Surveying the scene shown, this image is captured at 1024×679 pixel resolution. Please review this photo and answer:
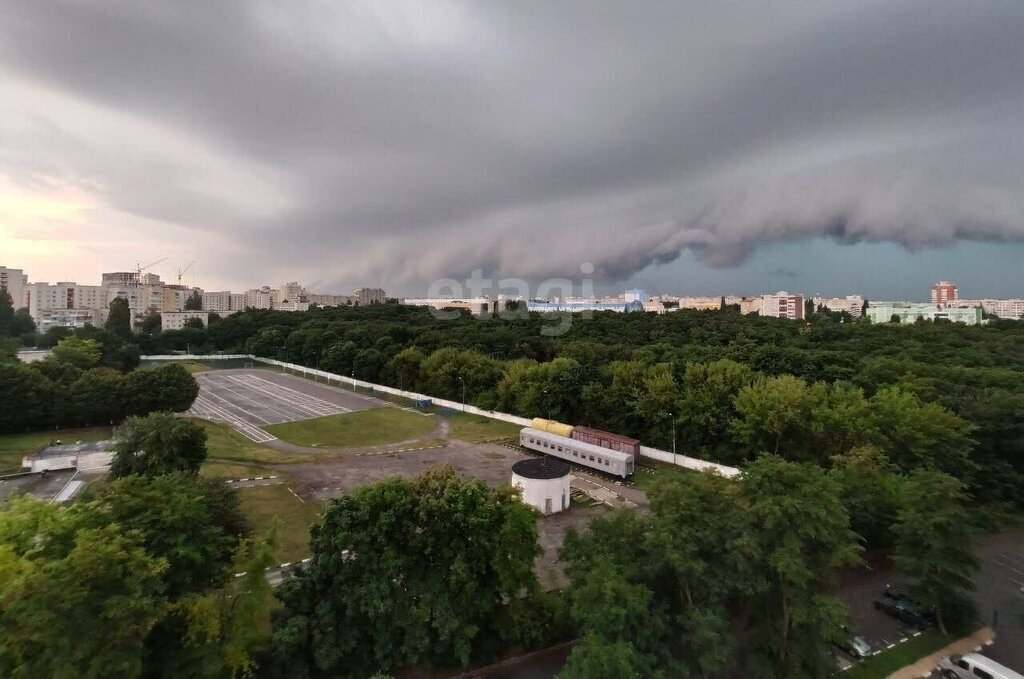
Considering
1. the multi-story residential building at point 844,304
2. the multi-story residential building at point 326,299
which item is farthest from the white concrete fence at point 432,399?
the multi-story residential building at point 844,304

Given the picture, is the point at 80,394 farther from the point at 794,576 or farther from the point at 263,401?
the point at 794,576

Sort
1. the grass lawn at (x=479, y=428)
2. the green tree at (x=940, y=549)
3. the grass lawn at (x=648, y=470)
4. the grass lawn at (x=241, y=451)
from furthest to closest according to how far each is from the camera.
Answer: the grass lawn at (x=479, y=428), the grass lawn at (x=241, y=451), the grass lawn at (x=648, y=470), the green tree at (x=940, y=549)

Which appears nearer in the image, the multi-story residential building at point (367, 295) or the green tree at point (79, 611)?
the green tree at point (79, 611)

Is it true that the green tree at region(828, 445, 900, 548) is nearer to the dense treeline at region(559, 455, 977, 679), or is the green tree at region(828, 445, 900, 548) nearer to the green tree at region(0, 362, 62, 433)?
the dense treeline at region(559, 455, 977, 679)

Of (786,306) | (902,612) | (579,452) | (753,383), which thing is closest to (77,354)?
(579,452)

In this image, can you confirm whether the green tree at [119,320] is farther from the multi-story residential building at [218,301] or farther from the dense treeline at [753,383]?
the multi-story residential building at [218,301]

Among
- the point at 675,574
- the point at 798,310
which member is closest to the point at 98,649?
the point at 675,574

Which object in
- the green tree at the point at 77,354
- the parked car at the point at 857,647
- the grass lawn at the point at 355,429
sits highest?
the green tree at the point at 77,354
